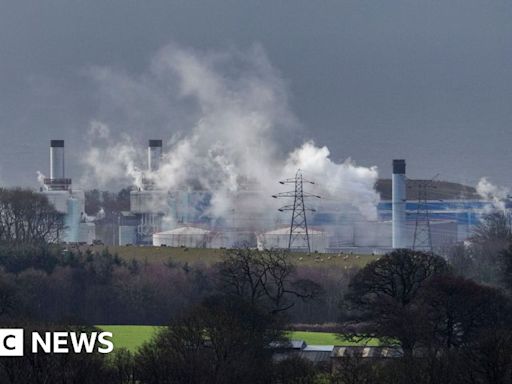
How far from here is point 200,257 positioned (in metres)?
75.1

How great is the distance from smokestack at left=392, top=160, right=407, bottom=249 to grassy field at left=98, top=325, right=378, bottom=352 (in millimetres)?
44578

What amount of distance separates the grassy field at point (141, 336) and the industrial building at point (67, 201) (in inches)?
1677

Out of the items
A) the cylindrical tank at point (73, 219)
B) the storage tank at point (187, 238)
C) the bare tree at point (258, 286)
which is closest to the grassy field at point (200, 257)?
the bare tree at point (258, 286)

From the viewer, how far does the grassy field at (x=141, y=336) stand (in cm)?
5103

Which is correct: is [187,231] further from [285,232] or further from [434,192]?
[434,192]

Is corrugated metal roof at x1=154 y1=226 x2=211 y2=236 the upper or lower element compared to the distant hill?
lower

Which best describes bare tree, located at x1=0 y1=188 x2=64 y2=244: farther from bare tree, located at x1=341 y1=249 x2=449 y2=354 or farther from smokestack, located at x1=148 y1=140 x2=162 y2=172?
bare tree, located at x1=341 y1=249 x2=449 y2=354

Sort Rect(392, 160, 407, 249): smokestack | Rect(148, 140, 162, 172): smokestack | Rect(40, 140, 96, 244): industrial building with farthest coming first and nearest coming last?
→ Rect(148, 140, 162, 172): smokestack
Rect(40, 140, 96, 244): industrial building
Rect(392, 160, 407, 249): smokestack

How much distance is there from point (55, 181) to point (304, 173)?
2110cm

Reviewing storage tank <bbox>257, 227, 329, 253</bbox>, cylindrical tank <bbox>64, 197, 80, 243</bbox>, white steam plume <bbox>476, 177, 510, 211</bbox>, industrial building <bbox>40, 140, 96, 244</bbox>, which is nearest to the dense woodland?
storage tank <bbox>257, 227, 329, 253</bbox>

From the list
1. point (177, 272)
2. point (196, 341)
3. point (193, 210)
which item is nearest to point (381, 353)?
point (196, 341)

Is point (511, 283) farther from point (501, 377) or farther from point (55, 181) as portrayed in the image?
point (55, 181)

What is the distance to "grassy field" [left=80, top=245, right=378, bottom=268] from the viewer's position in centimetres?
7232

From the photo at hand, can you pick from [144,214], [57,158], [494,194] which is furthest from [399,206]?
[494,194]
